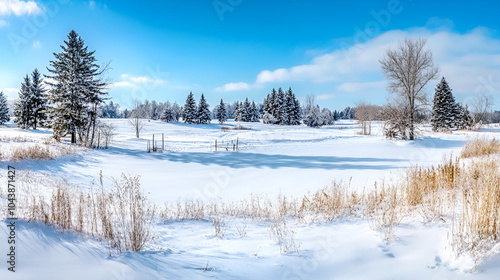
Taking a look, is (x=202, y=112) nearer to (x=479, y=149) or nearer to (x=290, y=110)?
(x=290, y=110)

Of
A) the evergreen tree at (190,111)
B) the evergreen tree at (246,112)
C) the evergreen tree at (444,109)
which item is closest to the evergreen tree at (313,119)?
the evergreen tree at (246,112)

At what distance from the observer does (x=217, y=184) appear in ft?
37.3

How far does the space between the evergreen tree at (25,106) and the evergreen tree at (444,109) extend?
6629 cm

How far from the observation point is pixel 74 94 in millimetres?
22891

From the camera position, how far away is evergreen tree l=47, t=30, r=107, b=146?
74.6 ft

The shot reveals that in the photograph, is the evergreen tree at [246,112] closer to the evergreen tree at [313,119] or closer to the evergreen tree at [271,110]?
the evergreen tree at [271,110]

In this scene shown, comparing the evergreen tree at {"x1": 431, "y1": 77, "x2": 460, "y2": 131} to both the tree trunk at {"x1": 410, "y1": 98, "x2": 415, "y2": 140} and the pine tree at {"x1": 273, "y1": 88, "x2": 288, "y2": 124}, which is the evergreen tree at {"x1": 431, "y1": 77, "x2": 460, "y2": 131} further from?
the pine tree at {"x1": 273, "y1": 88, "x2": 288, "y2": 124}

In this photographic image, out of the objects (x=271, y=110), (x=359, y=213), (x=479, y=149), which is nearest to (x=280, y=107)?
(x=271, y=110)

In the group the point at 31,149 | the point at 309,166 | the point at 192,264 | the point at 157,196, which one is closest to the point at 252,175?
the point at 309,166

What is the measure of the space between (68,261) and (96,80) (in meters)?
25.7

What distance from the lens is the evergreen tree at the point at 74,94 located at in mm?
22734

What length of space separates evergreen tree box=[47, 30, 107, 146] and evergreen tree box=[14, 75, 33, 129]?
2079cm

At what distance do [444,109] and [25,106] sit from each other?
68.9 m

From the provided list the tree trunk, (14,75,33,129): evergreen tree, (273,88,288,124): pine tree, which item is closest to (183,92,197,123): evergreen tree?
(273,88,288,124): pine tree
